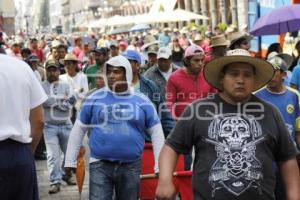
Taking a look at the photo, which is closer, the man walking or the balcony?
the man walking

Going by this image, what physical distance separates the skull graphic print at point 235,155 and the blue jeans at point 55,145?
5053mm

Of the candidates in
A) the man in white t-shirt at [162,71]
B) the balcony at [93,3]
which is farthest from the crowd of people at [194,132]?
the balcony at [93,3]

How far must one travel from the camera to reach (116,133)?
5.76 m

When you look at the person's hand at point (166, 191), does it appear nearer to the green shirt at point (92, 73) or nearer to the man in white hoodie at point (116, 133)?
the man in white hoodie at point (116, 133)

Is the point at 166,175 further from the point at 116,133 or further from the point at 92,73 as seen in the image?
the point at 92,73

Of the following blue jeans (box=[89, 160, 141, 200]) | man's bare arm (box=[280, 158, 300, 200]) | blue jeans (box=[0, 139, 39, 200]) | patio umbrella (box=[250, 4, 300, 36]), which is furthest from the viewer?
Answer: patio umbrella (box=[250, 4, 300, 36])

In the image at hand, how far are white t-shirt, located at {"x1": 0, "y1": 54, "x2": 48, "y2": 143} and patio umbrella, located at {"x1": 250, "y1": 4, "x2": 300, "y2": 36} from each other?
303 inches

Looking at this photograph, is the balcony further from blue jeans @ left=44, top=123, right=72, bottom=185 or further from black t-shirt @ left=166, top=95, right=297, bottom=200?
black t-shirt @ left=166, top=95, right=297, bottom=200

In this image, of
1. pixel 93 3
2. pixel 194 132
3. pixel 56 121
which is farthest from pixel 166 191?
pixel 93 3

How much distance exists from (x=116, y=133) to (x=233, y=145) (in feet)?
5.97

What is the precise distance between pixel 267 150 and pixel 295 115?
6.02 feet

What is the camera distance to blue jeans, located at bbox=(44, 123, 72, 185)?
8.95m

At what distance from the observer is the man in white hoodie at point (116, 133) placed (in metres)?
5.75

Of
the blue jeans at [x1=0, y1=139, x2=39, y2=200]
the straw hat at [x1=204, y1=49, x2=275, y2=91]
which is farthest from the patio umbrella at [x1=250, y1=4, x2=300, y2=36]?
the blue jeans at [x1=0, y1=139, x2=39, y2=200]
